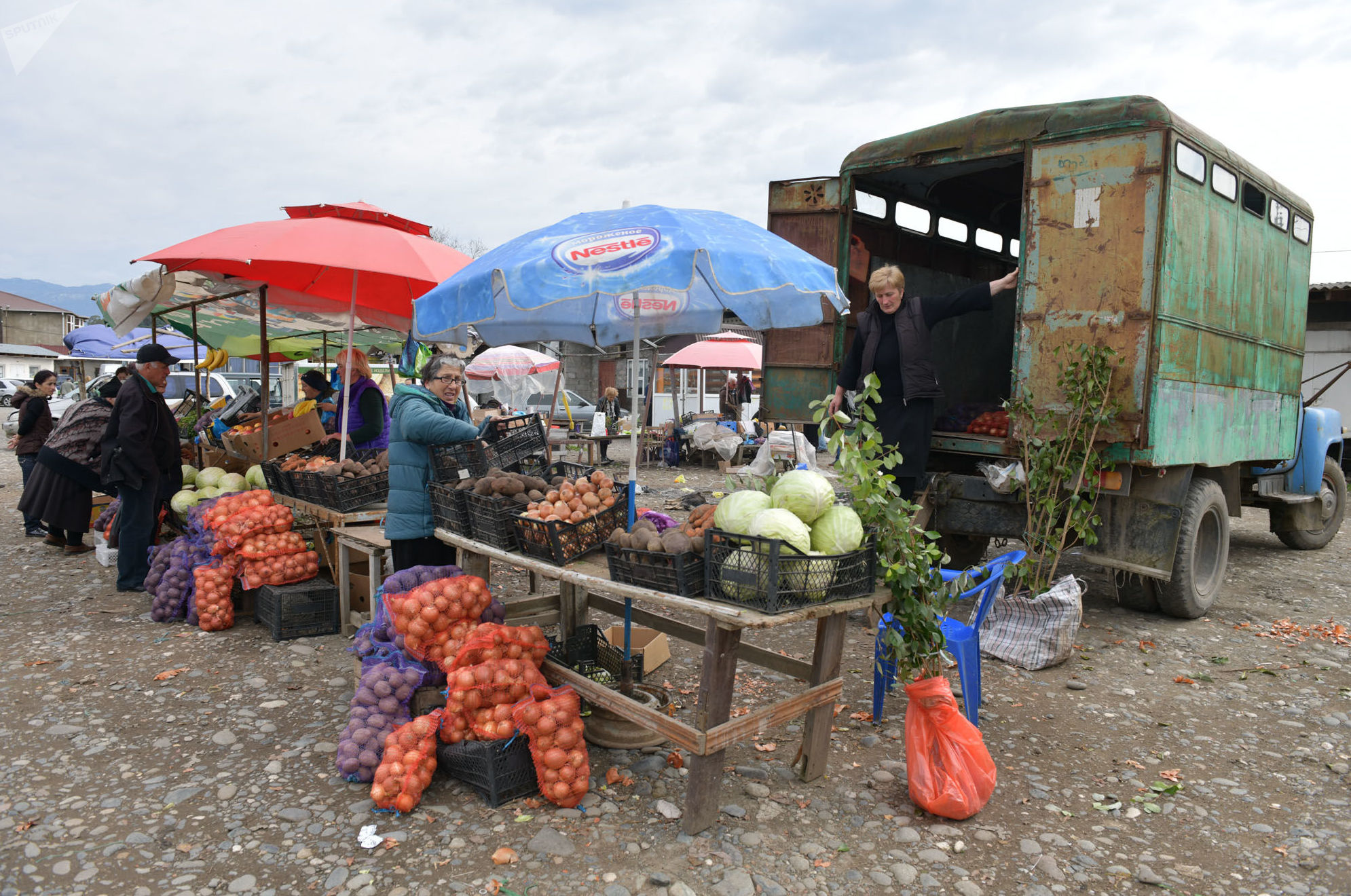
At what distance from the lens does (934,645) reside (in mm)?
3521

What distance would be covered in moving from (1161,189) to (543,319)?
4.03 metres

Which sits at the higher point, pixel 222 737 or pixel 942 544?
pixel 942 544

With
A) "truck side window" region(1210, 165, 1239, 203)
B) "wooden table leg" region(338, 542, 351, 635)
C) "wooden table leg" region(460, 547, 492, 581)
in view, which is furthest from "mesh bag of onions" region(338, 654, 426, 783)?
"truck side window" region(1210, 165, 1239, 203)

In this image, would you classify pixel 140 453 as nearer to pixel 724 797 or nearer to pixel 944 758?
pixel 724 797

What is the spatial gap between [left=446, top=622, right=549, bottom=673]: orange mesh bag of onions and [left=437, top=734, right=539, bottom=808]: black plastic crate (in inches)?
14.0

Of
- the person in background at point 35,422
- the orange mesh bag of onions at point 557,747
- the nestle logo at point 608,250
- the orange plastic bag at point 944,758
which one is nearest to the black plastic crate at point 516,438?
the nestle logo at point 608,250

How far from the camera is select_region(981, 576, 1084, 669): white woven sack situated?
17.5ft

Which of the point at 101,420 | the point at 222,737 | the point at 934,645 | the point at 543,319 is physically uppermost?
the point at 543,319

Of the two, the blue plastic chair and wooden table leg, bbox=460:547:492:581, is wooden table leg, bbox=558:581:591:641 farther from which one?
the blue plastic chair

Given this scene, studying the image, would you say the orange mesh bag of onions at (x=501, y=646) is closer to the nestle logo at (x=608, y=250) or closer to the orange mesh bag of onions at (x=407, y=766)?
the orange mesh bag of onions at (x=407, y=766)

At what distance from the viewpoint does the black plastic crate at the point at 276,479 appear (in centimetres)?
663

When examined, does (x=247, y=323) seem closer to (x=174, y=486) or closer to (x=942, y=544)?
(x=174, y=486)

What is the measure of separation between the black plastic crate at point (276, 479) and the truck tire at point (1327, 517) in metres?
10.5

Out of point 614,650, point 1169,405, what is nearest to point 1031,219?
point 1169,405
